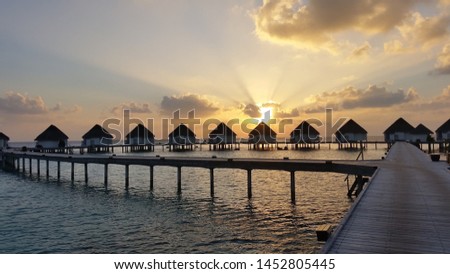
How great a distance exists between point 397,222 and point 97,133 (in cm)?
11222

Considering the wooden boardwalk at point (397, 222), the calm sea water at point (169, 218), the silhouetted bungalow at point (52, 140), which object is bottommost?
the calm sea water at point (169, 218)

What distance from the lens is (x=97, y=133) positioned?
114438mm

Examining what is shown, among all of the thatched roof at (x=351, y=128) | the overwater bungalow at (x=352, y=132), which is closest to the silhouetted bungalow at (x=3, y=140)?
the overwater bungalow at (x=352, y=132)

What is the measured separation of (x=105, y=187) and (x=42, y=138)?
68456mm

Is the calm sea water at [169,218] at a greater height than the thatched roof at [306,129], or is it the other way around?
the thatched roof at [306,129]

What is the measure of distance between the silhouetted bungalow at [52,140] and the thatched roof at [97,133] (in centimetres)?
1185

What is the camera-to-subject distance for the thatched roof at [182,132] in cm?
12675

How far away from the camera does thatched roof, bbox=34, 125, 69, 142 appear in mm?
98188

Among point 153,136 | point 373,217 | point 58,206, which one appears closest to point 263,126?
point 153,136

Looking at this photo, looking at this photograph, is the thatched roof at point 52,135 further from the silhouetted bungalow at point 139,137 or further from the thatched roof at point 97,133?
the silhouetted bungalow at point 139,137

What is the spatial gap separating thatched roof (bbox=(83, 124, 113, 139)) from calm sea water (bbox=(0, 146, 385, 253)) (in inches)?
2979

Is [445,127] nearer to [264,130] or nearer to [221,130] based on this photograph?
[264,130]

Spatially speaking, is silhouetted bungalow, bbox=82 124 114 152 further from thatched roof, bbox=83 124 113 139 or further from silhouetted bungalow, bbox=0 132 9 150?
silhouetted bungalow, bbox=0 132 9 150

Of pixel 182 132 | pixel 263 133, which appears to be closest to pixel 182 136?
pixel 182 132
